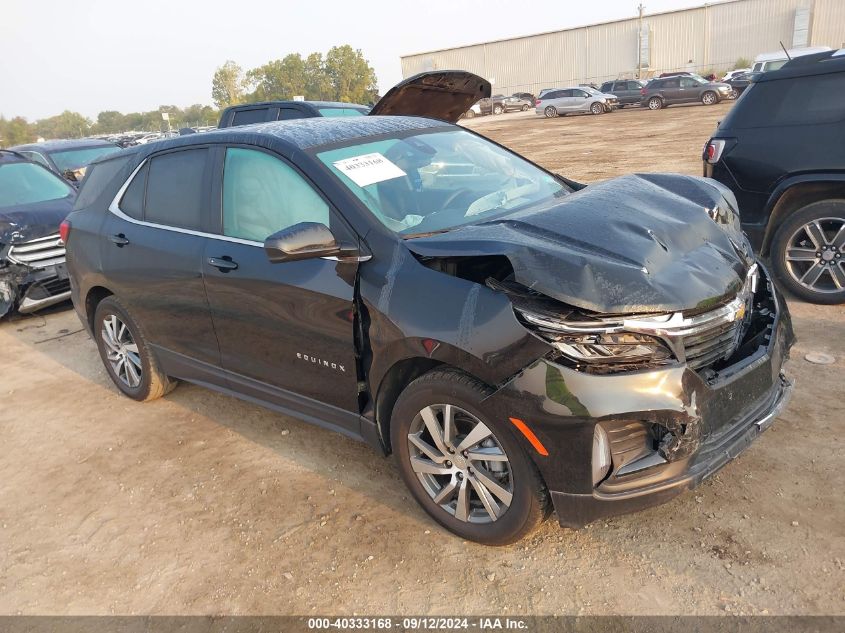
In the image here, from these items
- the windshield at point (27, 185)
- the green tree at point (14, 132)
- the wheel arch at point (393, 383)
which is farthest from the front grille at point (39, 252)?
the green tree at point (14, 132)

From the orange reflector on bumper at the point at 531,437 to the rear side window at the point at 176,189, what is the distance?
232 cm

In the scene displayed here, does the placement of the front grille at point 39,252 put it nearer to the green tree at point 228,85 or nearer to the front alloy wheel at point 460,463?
the front alloy wheel at point 460,463

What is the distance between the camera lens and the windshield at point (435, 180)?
3275mm

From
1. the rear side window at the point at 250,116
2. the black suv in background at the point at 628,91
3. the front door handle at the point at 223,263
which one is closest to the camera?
the front door handle at the point at 223,263

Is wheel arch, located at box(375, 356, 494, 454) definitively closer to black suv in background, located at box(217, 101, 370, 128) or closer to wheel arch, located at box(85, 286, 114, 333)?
wheel arch, located at box(85, 286, 114, 333)

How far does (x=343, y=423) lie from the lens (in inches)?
134

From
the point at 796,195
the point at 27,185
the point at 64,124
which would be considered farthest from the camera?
the point at 64,124

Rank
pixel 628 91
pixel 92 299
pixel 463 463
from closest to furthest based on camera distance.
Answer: pixel 463 463
pixel 92 299
pixel 628 91

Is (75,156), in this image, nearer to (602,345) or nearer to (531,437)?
(531,437)

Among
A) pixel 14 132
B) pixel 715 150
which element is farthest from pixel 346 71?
pixel 715 150

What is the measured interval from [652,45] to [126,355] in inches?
2767

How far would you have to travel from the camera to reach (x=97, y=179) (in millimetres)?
4930

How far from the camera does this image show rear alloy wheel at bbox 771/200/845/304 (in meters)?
5.17

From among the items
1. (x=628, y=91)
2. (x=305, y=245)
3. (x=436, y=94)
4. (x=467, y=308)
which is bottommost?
(x=628, y=91)
